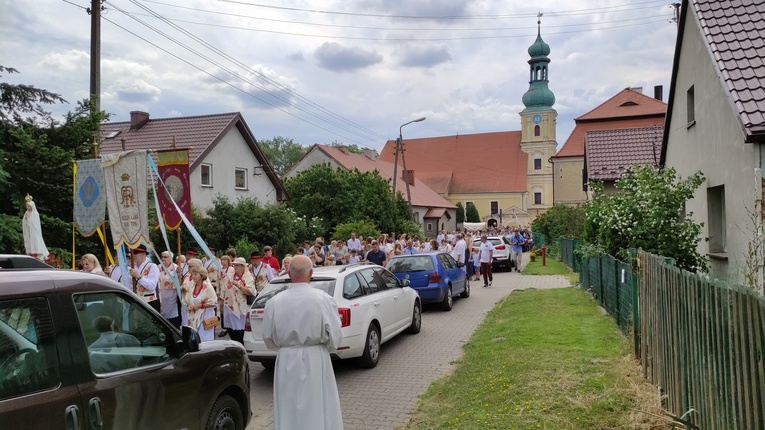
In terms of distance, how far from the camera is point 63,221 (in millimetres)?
13141

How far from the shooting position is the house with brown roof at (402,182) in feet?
164

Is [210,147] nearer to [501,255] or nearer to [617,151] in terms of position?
[501,255]

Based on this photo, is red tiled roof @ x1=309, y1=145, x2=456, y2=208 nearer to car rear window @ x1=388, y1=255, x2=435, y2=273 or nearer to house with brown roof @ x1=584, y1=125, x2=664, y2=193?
house with brown roof @ x1=584, y1=125, x2=664, y2=193

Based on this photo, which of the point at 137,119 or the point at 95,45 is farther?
the point at 137,119

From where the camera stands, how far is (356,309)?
820 cm

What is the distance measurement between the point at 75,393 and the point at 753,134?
326 inches

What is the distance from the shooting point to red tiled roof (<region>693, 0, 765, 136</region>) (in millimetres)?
7660

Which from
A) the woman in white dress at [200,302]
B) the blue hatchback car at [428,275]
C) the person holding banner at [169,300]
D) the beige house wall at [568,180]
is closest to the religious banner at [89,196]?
the person holding banner at [169,300]

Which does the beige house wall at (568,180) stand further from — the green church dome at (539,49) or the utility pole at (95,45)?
the utility pole at (95,45)

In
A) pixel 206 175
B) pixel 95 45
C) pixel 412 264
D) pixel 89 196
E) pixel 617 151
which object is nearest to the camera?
pixel 89 196

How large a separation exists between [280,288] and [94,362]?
4801 millimetres

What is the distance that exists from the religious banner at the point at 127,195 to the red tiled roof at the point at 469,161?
73521 mm

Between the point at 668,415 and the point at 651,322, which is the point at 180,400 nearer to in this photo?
the point at 668,415

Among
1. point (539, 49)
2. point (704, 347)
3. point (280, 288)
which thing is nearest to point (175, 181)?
point (280, 288)
